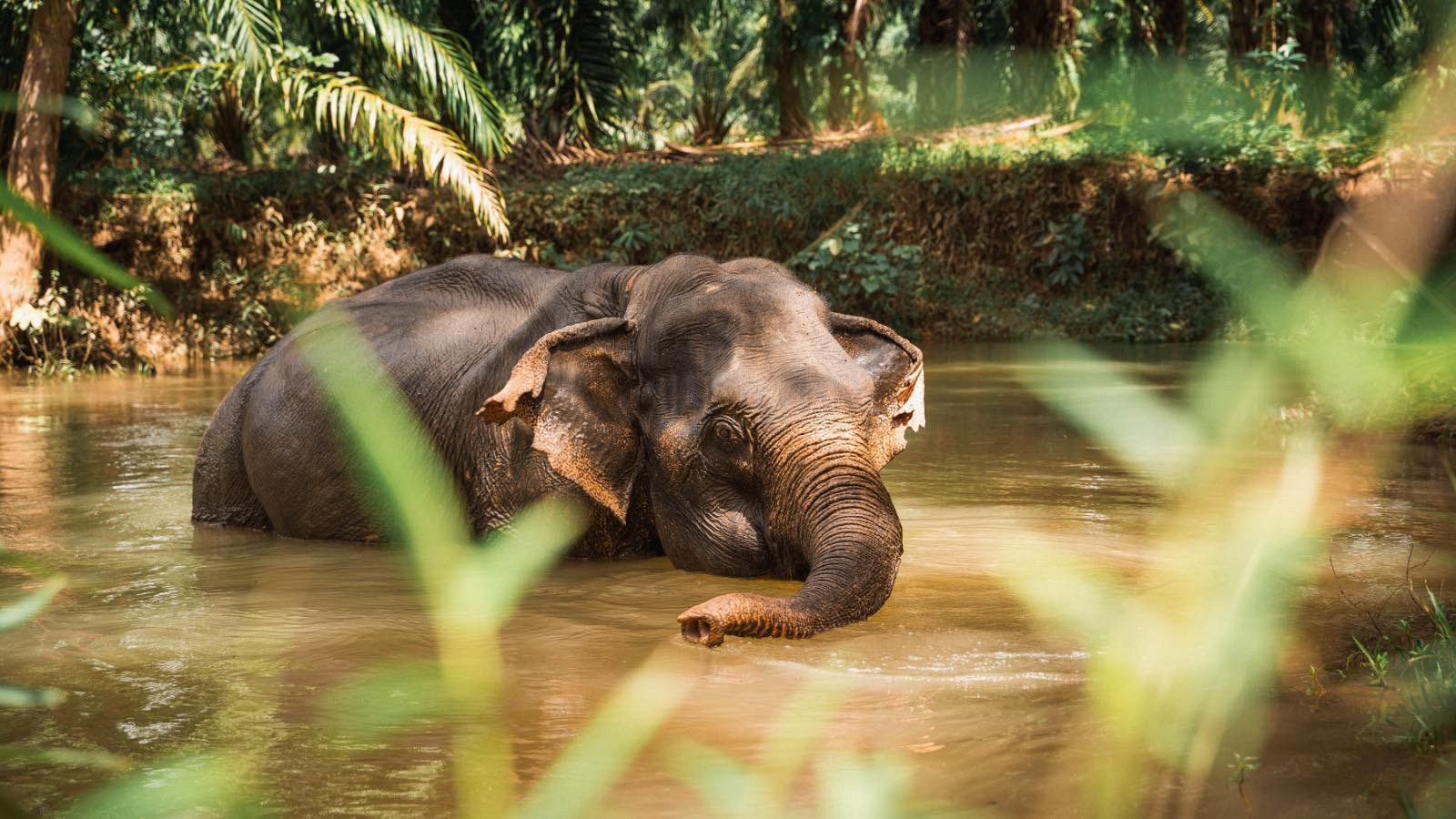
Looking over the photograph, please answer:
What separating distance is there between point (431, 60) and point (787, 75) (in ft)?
49.2

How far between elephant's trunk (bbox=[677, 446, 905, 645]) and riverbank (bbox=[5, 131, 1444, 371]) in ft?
50.3

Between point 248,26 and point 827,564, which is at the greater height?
point 248,26

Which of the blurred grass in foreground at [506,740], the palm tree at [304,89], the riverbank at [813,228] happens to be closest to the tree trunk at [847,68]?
the riverbank at [813,228]

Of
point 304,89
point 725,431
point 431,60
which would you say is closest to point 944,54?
point 431,60

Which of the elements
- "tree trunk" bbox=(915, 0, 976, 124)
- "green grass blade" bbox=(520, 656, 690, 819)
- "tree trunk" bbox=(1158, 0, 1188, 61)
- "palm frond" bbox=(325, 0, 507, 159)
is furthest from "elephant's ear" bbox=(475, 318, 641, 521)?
"tree trunk" bbox=(1158, 0, 1188, 61)

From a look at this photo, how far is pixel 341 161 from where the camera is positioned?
72.5ft

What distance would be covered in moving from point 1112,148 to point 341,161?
11.2 metres

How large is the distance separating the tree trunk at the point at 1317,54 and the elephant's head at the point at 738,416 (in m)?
17.2

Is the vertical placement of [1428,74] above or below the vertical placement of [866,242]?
above

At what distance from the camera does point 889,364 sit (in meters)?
5.60

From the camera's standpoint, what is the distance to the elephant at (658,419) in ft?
15.7

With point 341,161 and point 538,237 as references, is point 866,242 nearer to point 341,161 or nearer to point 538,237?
point 538,237

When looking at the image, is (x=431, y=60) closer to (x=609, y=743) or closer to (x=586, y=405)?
(x=586, y=405)

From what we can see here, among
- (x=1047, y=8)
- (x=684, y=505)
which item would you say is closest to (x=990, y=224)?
(x=1047, y=8)
